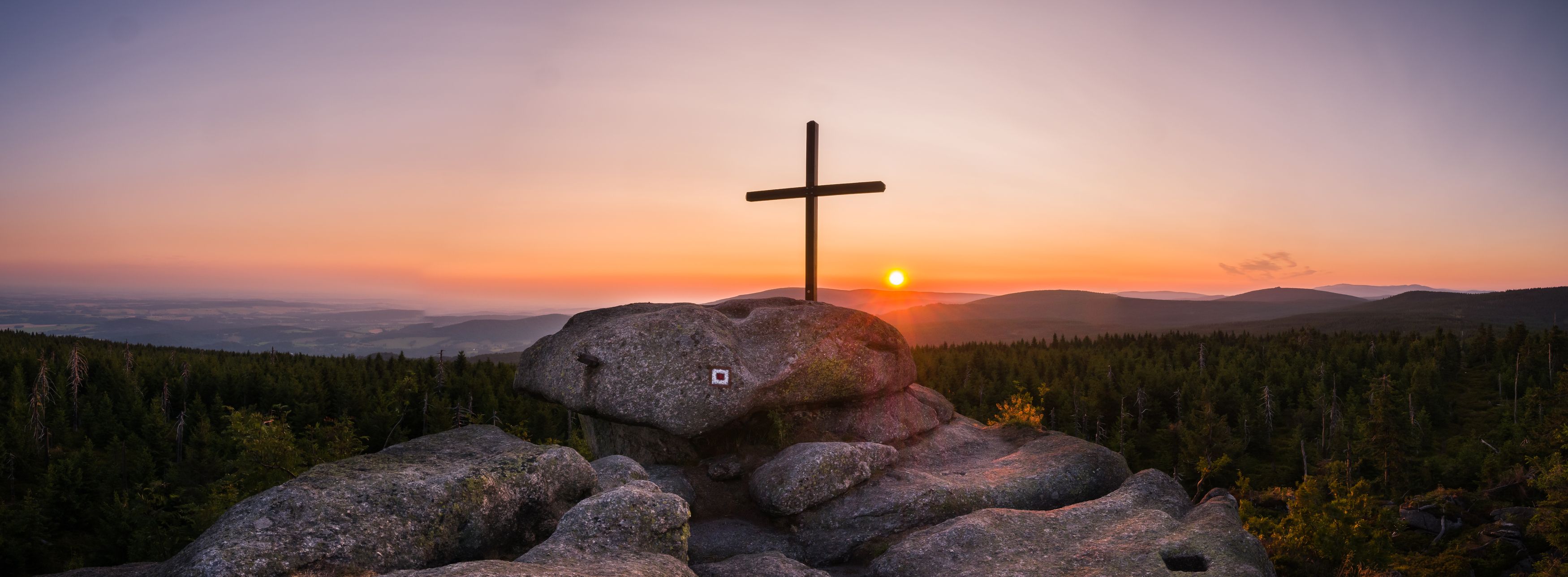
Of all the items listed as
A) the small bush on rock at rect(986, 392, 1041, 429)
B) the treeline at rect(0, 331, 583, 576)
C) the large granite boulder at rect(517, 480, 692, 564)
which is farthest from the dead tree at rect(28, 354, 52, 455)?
the small bush on rock at rect(986, 392, 1041, 429)

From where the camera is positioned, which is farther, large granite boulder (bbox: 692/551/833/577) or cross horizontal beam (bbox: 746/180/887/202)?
cross horizontal beam (bbox: 746/180/887/202)

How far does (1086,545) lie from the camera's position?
13273 millimetres

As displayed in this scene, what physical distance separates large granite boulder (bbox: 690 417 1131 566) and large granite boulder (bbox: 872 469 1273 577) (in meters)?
1.23

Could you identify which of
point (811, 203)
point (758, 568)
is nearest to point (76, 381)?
point (811, 203)

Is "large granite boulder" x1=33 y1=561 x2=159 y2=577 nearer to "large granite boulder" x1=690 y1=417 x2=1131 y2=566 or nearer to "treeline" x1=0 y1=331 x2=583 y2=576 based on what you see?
"treeline" x1=0 y1=331 x2=583 y2=576

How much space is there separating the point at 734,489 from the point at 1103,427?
64703 millimetres

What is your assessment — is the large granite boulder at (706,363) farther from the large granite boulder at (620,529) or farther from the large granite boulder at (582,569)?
the large granite boulder at (582,569)

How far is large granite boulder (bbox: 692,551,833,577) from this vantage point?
1152cm

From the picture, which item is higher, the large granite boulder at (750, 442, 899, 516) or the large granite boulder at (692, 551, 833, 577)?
the large granite boulder at (750, 442, 899, 516)

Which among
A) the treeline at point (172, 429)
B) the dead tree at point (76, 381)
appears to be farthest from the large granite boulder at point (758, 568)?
the dead tree at point (76, 381)

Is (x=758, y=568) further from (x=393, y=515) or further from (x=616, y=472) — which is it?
(x=393, y=515)

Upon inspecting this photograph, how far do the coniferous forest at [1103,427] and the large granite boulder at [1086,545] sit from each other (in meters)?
5.88

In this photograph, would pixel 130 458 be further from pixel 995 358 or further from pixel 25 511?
pixel 995 358

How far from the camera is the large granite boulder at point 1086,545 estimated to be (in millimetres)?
12141
